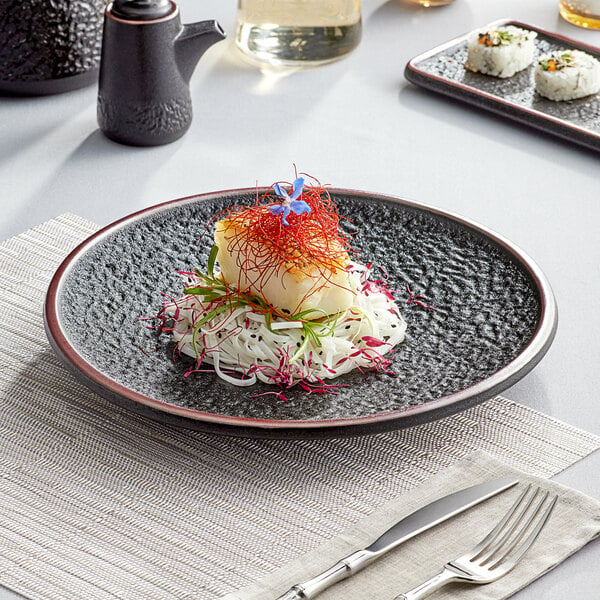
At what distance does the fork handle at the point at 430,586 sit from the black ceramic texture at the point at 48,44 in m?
1.28

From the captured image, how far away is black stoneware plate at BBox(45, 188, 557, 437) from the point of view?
1079 millimetres

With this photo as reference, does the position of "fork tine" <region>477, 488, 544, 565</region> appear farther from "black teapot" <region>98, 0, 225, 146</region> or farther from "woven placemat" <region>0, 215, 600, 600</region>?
"black teapot" <region>98, 0, 225, 146</region>

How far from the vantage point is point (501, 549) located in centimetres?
97

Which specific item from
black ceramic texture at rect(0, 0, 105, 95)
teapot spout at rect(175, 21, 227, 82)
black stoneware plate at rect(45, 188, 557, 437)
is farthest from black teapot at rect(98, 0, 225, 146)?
black stoneware plate at rect(45, 188, 557, 437)

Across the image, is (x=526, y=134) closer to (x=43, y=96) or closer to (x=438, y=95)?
(x=438, y=95)

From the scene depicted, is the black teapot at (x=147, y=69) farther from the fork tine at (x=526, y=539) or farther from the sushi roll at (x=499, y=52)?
the fork tine at (x=526, y=539)

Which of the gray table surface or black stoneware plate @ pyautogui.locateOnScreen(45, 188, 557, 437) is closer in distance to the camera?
black stoneware plate @ pyautogui.locateOnScreen(45, 188, 557, 437)

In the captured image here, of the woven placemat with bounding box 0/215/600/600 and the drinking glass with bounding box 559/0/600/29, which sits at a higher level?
the drinking glass with bounding box 559/0/600/29

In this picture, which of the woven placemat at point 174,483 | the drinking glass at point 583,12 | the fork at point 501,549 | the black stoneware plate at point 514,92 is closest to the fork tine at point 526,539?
the fork at point 501,549

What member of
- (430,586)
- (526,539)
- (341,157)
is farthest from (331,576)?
(341,157)

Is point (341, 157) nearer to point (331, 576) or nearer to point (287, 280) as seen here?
point (287, 280)

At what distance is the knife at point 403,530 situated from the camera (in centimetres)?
92

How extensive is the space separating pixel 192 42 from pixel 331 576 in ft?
3.61

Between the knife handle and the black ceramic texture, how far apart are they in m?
1.22
